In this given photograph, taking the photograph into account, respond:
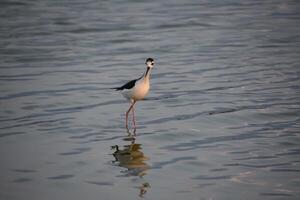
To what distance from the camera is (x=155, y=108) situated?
15070 millimetres

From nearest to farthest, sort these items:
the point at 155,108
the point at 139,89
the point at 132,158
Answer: the point at 132,158
the point at 139,89
the point at 155,108

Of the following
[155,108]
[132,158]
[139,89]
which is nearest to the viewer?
[132,158]

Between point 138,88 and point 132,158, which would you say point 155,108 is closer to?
point 138,88

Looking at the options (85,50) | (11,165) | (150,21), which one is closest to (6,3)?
(150,21)

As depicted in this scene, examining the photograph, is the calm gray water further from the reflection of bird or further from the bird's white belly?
the bird's white belly

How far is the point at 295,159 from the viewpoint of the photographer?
10.9 metres

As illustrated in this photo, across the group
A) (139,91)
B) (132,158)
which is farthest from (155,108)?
(132,158)

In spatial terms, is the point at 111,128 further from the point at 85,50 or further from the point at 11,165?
the point at 85,50

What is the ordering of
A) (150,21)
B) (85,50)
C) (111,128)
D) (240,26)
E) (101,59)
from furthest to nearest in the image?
(150,21)
(240,26)
(85,50)
(101,59)
(111,128)

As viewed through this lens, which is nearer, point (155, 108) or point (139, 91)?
point (139, 91)

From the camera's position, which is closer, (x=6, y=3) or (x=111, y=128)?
(x=111, y=128)

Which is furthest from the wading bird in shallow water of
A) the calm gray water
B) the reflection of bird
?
the reflection of bird

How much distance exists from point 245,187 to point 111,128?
448 centimetres

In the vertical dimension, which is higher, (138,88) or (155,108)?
(138,88)
